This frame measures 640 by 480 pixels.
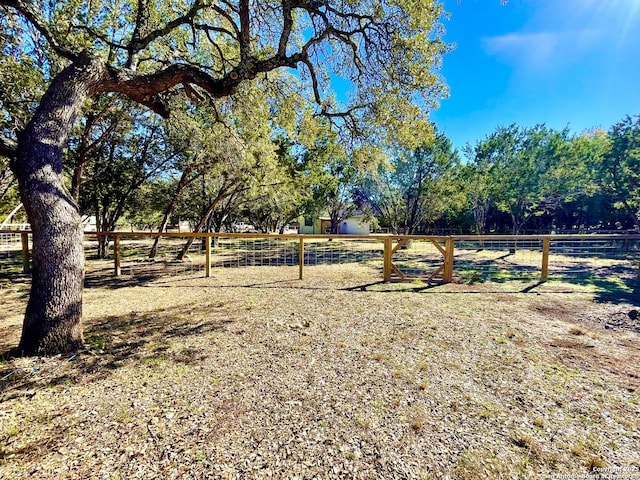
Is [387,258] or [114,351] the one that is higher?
[387,258]

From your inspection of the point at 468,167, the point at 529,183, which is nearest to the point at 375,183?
the point at 468,167

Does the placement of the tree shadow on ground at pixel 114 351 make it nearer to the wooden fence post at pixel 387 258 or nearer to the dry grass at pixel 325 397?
the dry grass at pixel 325 397

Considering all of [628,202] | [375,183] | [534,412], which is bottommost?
[534,412]

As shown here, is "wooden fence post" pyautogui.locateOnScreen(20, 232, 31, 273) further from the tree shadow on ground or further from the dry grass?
the tree shadow on ground

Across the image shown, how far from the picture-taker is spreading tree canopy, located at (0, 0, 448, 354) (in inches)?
112

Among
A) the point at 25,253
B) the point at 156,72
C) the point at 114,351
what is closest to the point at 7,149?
the point at 156,72

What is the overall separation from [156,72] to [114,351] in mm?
3600

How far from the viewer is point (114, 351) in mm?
3162

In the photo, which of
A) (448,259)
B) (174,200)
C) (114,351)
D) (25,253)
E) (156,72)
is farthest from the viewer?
(174,200)

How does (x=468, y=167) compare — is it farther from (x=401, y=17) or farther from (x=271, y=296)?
(x=271, y=296)

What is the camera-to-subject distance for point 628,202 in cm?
1555

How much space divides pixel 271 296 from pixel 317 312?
1345mm

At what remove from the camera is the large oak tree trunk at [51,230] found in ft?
9.04

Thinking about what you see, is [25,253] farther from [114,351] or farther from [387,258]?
[387,258]
